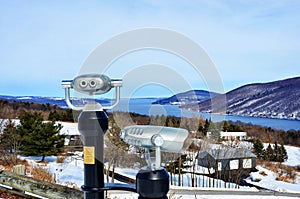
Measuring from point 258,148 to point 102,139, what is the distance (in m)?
9.94

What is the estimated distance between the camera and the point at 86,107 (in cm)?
82

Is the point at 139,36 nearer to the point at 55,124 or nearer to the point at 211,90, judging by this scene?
the point at 211,90

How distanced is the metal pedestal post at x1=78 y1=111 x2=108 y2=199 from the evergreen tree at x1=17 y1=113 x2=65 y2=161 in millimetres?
9443

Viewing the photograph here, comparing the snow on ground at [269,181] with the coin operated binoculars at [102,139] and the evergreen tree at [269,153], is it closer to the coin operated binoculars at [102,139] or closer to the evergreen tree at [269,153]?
the evergreen tree at [269,153]

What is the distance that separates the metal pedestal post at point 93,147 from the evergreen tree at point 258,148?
9383 millimetres

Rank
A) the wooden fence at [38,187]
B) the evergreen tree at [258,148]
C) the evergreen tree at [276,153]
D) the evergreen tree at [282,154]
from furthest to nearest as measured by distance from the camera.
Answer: the evergreen tree at [282,154]
the evergreen tree at [276,153]
the evergreen tree at [258,148]
the wooden fence at [38,187]

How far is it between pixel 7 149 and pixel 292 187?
8.50 meters

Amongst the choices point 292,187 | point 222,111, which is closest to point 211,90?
point 222,111

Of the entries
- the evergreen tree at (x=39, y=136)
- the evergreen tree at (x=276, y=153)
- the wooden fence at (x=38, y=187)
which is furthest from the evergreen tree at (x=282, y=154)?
the wooden fence at (x=38, y=187)

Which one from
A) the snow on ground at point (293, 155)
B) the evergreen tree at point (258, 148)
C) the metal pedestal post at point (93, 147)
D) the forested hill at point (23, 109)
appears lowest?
the snow on ground at point (293, 155)

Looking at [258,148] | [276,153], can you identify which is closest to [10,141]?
[258,148]

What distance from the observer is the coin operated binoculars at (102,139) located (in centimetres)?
77

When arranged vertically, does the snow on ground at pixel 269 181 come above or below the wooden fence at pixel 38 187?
below

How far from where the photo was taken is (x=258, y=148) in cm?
1003
